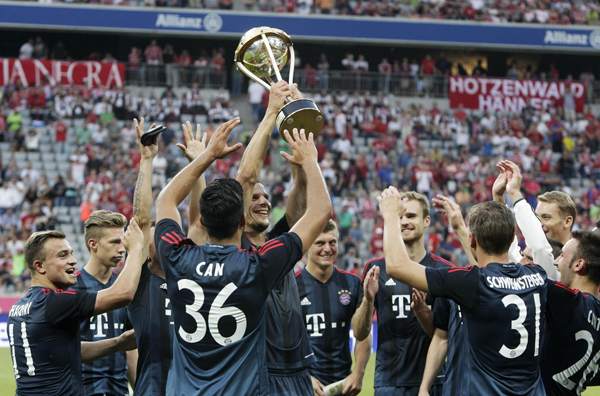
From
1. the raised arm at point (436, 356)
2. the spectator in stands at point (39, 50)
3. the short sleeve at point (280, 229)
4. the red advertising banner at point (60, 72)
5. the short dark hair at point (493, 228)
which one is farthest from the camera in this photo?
the spectator in stands at point (39, 50)

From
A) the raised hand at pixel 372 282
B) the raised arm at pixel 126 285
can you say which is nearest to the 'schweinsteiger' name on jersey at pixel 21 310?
the raised arm at pixel 126 285

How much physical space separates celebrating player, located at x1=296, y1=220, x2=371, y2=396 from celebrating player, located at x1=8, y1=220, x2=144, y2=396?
188 cm

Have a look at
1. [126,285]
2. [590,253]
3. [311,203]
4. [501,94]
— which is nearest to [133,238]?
[126,285]

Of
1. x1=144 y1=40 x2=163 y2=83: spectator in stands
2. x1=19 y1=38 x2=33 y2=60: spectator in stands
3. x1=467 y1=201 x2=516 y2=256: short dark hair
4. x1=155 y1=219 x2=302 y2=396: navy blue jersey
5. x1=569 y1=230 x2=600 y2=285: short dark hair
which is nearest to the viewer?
x1=155 y1=219 x2=302 y2=396: navy blue jersey

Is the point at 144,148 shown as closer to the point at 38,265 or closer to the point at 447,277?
the point at 38,265

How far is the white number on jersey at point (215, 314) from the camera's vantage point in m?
3.72

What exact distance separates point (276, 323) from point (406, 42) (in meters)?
23.9

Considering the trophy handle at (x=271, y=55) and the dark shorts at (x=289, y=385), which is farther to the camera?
the trophy handle at (x=271, y=55)

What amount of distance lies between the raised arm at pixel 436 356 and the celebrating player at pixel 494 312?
2.51 ft

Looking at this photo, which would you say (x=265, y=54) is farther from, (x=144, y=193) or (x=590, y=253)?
(x=590, y=253)

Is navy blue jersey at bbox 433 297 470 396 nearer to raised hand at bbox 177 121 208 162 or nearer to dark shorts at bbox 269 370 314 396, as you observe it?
dark shorts at bbox 269 370 314 396

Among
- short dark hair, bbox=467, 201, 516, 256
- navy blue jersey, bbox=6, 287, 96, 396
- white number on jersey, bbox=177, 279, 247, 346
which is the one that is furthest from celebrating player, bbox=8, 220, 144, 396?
short dark hair, bbox=467, 201, 516, 256

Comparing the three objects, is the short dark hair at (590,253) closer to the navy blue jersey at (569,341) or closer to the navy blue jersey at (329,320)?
the navy blue jersey at (569,341)

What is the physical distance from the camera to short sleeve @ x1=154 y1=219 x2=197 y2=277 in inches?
152
